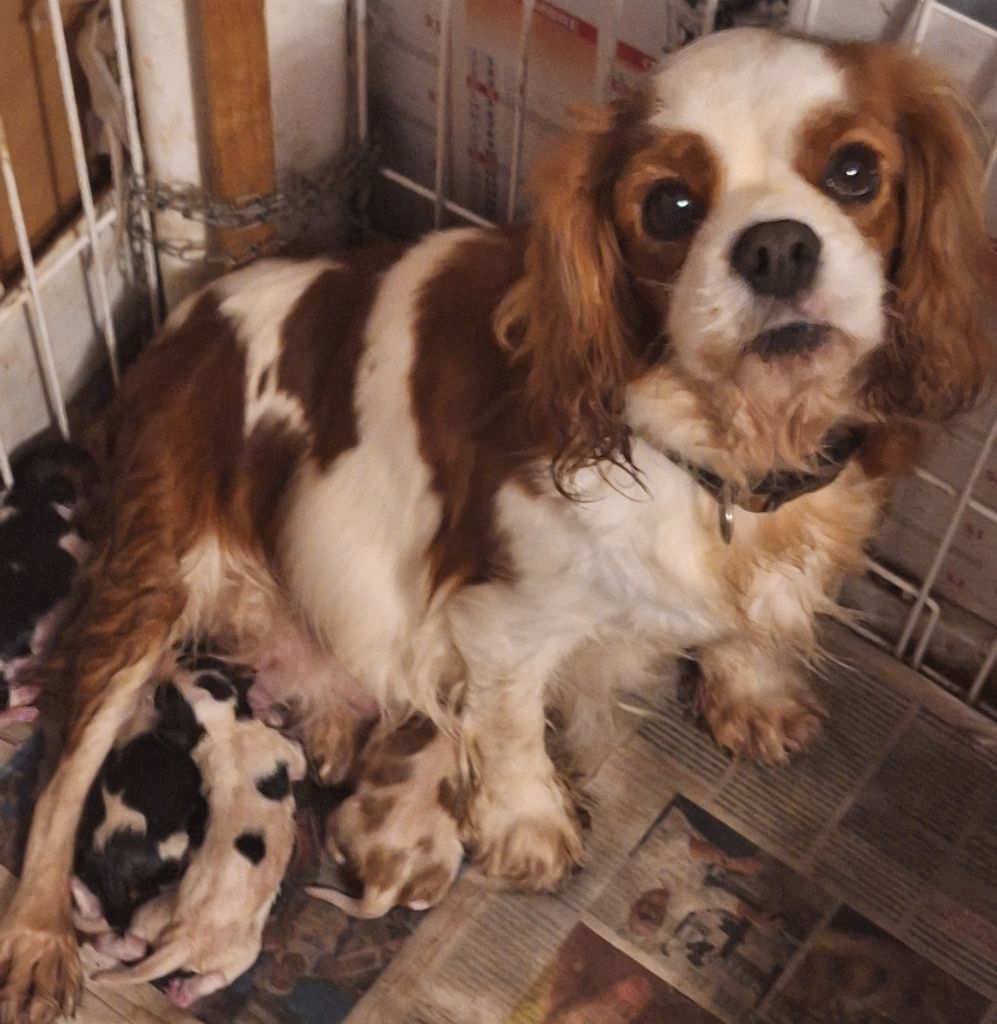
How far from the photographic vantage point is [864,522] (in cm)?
142

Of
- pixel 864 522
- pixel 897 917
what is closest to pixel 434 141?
pixel 864 522

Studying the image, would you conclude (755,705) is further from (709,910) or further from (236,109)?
(236,109)

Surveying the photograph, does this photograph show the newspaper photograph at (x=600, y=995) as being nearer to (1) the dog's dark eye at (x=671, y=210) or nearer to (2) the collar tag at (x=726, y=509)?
(2) the collar tag at (x=726, y=509)

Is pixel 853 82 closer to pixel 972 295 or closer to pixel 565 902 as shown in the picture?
pixel 972 295

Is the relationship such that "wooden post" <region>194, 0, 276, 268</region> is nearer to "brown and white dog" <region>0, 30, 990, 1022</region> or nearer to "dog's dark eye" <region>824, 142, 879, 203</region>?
"brown and white dog" <region>0, 30, 990, 1022</region>

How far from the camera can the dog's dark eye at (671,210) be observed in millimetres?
1108

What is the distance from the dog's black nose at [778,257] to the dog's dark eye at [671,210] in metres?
0.08

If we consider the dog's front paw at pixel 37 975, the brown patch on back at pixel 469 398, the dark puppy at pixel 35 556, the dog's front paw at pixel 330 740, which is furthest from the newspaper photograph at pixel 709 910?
the dark puppy at pixel 35 556

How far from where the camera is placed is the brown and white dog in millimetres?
1091

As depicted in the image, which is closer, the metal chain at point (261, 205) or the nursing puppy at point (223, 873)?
the nursing puppy at point (223, 873)

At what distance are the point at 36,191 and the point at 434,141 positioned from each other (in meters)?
0.52

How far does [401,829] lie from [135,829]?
296 mm

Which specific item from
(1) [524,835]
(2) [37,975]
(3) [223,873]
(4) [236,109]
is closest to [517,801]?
(1) [524,835]

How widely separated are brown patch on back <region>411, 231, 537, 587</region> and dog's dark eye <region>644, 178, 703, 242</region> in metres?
0.23
